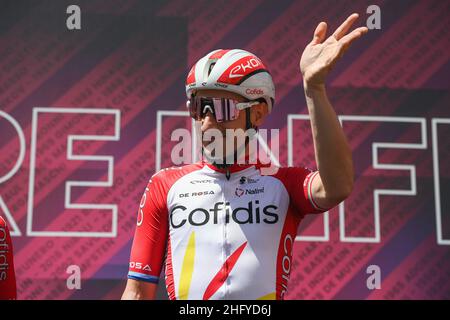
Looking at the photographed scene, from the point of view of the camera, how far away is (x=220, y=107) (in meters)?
2.41

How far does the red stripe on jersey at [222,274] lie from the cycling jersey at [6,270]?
43.5 inches

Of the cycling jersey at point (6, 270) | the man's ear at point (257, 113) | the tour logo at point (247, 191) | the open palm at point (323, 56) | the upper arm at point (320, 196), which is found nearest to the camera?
the open palm at point (323, 56)

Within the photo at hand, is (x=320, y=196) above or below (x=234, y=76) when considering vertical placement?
below

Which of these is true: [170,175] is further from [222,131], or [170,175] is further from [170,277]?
[170,277]

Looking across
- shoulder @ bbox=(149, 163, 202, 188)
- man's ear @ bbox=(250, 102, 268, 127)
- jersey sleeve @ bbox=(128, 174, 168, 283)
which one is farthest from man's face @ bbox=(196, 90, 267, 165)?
Answer: jersey sleeve @ bbox=(128, 174, 168, 283)

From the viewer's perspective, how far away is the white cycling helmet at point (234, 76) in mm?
2434

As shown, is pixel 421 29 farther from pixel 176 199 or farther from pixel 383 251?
pixel 176 199

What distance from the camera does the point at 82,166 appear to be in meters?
4.64

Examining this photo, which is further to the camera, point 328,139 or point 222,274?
point 222,274

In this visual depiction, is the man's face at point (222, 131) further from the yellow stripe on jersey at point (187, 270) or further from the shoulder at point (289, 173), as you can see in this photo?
the yellow stripe on jersey at point (187, 270)

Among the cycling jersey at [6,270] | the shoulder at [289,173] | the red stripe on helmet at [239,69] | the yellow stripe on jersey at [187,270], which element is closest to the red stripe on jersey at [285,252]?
the shoulder at [289,173]

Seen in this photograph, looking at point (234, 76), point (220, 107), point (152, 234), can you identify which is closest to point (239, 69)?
point (234, 76)

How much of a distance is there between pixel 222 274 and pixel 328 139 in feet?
2.05

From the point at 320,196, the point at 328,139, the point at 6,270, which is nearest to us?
the point at 328,139
